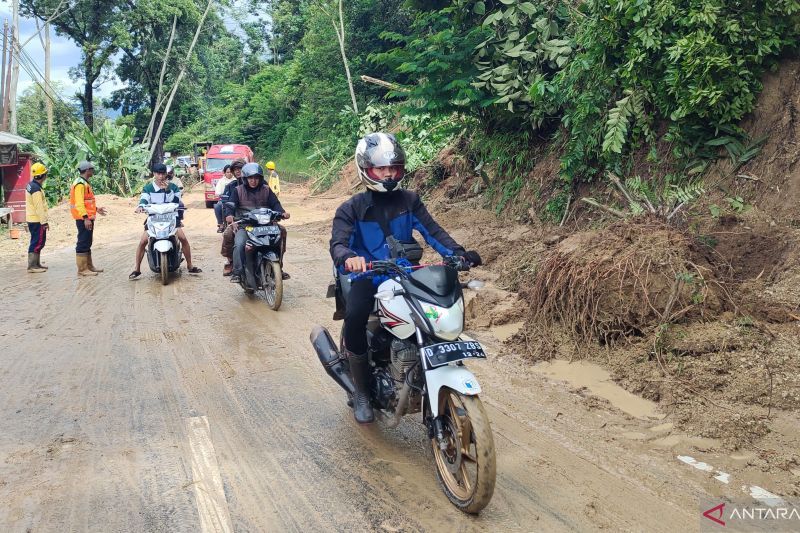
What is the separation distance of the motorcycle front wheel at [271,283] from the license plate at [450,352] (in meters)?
5.15

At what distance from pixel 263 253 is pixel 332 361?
14.4ft

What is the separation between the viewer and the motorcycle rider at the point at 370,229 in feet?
14.8

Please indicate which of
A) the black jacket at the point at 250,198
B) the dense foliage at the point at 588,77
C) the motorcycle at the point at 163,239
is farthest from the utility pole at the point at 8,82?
the black jacket at the point at 250,198

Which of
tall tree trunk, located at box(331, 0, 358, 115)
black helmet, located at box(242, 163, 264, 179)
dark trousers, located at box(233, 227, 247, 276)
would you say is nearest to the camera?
dark trousers, located at box(233, 227, 247, 276)

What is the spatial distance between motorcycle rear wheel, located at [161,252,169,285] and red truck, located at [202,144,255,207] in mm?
13845

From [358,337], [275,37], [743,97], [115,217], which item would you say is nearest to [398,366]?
[358,337]

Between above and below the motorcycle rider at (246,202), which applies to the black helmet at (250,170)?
above

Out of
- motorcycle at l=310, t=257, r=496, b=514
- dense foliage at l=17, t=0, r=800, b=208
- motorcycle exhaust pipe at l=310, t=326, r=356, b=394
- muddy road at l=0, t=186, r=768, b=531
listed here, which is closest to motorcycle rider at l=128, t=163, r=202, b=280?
muddy road at l=0, t=186, r=768, b=531

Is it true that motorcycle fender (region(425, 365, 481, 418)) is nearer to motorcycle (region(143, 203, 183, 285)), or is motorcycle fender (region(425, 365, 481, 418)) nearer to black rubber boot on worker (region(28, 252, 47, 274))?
motorcycle (region(143, 203, 183, 285))

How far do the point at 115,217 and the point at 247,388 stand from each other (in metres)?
17.0

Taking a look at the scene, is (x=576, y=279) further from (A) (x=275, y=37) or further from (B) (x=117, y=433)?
(A) (x=275, y=37)

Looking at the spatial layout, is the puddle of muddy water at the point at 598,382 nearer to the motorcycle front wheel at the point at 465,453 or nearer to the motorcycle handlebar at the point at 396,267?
the motorcycle front wheel at the point at 465,453

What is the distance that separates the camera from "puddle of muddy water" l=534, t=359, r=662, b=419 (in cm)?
516

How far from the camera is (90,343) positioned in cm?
739
